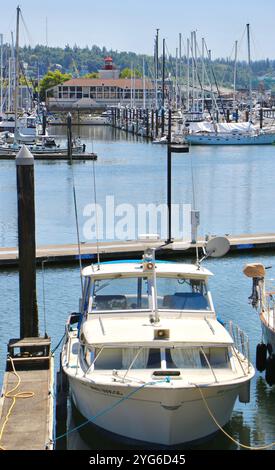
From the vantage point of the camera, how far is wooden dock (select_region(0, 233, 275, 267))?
3606 centimetres

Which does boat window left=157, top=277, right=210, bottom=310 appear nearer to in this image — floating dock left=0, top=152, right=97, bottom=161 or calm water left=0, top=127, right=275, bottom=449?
calm water left=0, top=127, right=275, bottom=449

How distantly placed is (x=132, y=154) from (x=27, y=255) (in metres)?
88.8

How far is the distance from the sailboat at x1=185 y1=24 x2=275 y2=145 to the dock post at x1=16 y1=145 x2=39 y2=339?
102 meters

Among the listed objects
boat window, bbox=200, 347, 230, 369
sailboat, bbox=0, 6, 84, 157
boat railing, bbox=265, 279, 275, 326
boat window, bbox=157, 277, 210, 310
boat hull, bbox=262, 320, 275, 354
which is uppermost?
boat window, bbox=157, 277, 210, 310

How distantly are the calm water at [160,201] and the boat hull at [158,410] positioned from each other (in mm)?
603

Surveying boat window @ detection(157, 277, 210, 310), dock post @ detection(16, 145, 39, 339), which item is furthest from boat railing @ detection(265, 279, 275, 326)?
dock post @ detection(16, 145, 39, 339)

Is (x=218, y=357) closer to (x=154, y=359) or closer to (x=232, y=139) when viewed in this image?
(x=154, y=359)

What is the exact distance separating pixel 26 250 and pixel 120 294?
250 cm

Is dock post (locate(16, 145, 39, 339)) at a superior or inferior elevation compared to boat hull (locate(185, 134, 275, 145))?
superior

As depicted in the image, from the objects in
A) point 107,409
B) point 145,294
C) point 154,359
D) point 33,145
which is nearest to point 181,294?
point 145,294

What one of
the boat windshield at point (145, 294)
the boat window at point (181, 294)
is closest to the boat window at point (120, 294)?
the boat windshield at point (145, 294)

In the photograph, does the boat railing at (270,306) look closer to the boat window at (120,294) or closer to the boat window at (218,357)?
the boat window at (120,294)
